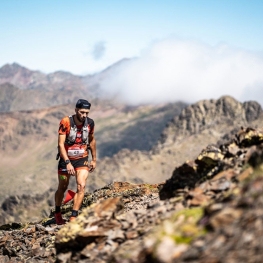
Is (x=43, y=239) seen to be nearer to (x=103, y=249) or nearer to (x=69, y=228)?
(x=69, y=228)

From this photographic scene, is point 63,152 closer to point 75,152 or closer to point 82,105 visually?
point 75,152

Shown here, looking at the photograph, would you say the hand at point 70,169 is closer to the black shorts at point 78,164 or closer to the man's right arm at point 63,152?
the man's right arm at point 63,152

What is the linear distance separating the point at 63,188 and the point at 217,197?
7.42m

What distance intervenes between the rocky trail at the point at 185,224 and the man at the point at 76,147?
2148mm

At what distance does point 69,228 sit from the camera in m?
11.7

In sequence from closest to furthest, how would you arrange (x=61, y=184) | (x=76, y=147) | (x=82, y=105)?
(x=82, y=105) < (x=76, y=147) < (x=61, y=184)

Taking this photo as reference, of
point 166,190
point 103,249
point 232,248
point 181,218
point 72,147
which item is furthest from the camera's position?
point 72,147

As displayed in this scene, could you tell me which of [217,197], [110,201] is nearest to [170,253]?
[217,197]

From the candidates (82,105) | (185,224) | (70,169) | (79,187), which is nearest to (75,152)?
(70,169)

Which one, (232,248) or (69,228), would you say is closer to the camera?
(232,248)

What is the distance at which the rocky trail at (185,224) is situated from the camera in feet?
22.4

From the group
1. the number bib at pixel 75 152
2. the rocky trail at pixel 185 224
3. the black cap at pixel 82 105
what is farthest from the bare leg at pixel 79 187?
the black cap at pixel 82 105

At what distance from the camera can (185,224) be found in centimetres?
816

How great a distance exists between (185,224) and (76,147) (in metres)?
7.59
